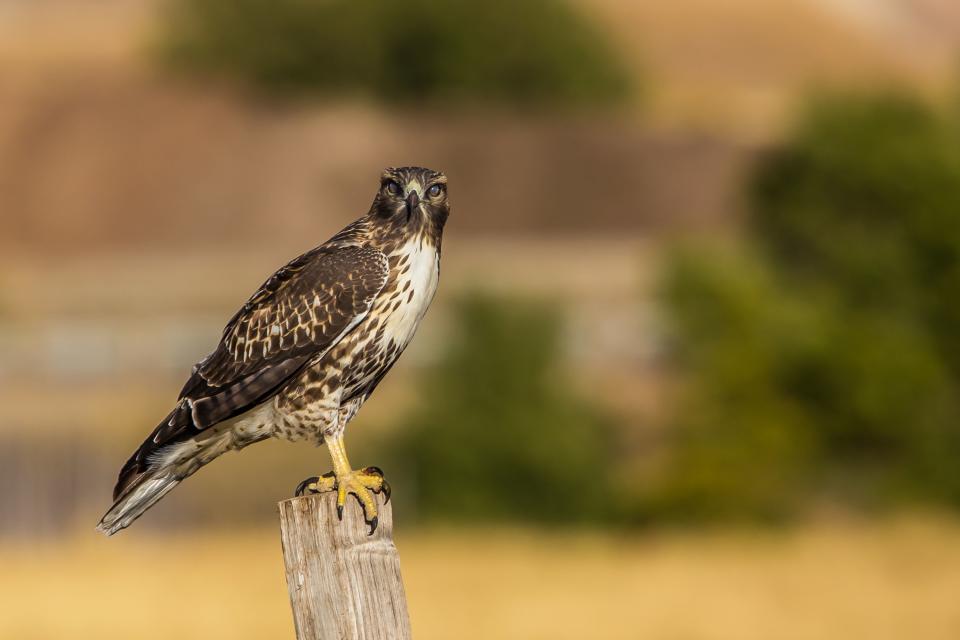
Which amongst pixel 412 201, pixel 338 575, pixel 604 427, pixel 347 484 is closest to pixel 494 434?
pixel 604 427

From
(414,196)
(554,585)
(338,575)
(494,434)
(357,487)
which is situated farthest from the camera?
(494,434)

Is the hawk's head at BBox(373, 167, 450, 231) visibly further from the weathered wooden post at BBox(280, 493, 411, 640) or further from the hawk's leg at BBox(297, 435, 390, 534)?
the weathered wooden post at BBox(280, 493, 411, 640)

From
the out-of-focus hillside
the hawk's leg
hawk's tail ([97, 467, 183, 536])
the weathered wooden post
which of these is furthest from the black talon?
the out-of-focus hillside

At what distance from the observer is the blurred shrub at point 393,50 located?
77.8 m

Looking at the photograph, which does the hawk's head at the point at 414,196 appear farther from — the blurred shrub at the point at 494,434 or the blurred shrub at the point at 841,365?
the blurred shrub at the point at 841,365

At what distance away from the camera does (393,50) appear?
3123 inches

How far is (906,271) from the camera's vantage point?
120ft

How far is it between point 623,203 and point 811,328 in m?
34.3

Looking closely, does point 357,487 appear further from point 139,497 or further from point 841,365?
point 841,365

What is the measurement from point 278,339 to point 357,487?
878 millimetres

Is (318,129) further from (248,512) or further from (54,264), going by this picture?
(248,512)

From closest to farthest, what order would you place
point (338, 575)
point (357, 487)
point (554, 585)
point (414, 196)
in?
point (338, 575)
point (357, 487)
point (414, 196)
point (554, 585)

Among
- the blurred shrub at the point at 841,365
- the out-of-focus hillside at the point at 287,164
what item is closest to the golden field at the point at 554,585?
the blurred shrub at the point at 841,365

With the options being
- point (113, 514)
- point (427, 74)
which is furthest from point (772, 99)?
point (113, 514)
